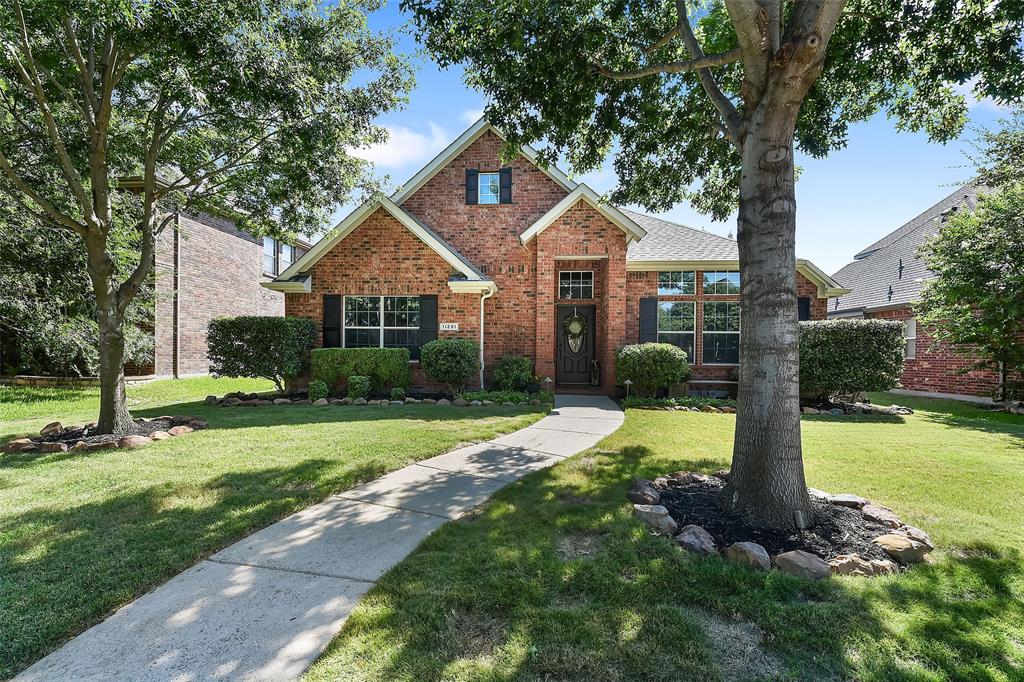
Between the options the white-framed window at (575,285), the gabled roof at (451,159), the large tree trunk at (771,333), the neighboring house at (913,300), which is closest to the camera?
the large tree trunk at (771,333)

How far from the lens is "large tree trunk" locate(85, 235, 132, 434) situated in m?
6.45

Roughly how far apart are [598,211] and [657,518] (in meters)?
9.51

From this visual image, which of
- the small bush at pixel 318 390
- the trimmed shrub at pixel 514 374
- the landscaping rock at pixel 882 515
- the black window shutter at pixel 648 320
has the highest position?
the black window shutter at pixel 648 320

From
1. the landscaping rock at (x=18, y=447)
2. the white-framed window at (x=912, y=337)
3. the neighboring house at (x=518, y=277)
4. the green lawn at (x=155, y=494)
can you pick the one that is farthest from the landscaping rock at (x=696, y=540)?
the white-framed window at (x=912, y=337)

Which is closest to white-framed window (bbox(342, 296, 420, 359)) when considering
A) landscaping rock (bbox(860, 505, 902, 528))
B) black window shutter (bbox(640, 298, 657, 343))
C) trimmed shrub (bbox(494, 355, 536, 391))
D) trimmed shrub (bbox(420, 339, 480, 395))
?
trimmed shrub (bbox(420, 339, 480, 395))

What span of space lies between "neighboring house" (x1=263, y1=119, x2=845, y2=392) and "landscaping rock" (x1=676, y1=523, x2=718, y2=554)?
859cm

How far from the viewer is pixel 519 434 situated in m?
7.24

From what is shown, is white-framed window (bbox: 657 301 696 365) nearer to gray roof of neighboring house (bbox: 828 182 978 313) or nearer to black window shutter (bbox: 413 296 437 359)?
black window shutter (bbox: 413 296 437 359)

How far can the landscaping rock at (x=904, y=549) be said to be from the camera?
9.86 ft

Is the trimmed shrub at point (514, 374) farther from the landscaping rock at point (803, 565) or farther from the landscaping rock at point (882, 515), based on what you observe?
the landscaping rock at point (803, 565)

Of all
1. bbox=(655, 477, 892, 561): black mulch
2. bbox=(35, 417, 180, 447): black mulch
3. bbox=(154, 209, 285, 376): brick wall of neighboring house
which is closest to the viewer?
bbox=(655, 477, 892, 561): black mulch

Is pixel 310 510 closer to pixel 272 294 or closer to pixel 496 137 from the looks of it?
pixel 496 137

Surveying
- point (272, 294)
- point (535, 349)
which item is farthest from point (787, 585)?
point (272, 294)

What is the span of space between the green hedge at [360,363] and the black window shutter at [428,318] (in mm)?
939
